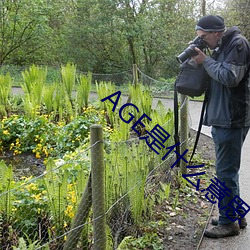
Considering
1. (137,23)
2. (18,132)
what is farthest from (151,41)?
(18,132)

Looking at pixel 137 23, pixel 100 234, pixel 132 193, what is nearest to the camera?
pixel 100 234

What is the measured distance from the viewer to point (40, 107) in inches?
287

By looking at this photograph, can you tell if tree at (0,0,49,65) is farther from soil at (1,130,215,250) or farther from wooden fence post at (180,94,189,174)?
wooden fence post at (180,94,189,174)

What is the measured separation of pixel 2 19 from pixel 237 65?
1534 centimetres

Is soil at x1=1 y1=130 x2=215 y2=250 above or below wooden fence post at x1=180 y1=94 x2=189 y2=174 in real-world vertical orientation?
below

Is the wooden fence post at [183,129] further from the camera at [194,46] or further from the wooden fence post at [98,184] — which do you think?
the wooden fence post at [98,184]

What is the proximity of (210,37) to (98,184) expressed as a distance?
5.09 feet

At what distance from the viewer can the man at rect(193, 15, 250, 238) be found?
2.92 meters

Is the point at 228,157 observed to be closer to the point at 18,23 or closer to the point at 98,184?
the point at 98,184

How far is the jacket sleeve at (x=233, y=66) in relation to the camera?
2.88 metres

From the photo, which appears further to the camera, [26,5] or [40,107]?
[26,5]

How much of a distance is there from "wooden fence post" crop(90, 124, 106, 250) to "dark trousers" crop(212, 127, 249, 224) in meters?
1.19

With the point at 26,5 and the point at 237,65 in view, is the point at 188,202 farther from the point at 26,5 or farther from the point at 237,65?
the point at 26,5

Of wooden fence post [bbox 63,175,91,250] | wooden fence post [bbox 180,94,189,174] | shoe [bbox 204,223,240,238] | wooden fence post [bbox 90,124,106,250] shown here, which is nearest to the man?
shoe [bbox 204,223,240,238]
